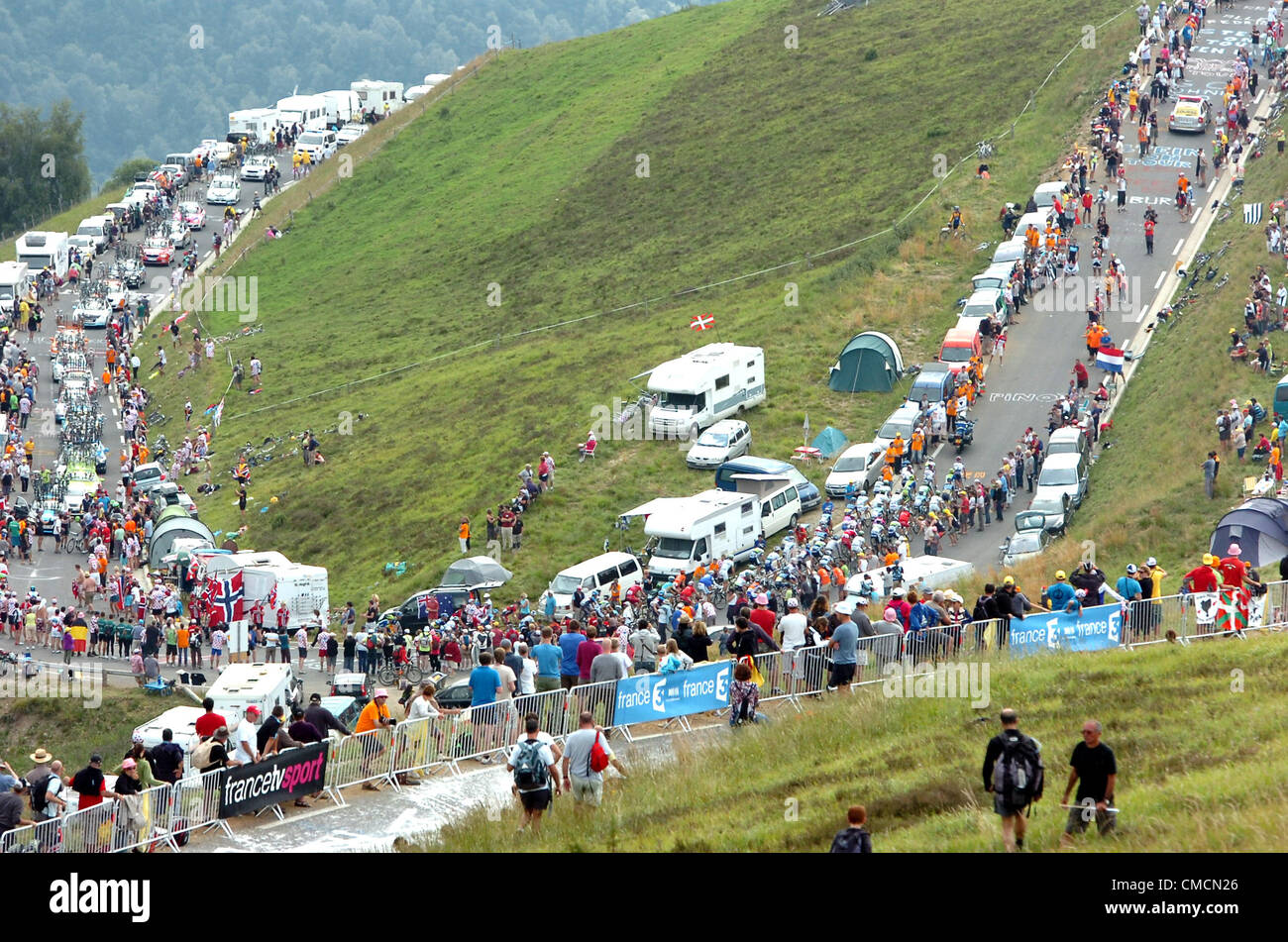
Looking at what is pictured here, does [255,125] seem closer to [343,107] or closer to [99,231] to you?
[343,107]

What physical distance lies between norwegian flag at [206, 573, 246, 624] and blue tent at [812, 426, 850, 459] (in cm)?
1809

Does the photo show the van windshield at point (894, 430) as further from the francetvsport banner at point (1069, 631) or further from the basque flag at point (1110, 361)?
the francetvsport banner at point (1069, 631)

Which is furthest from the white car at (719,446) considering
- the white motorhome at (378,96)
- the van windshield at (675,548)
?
the white motorhome at (378,96)

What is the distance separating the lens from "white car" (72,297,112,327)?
79.6m

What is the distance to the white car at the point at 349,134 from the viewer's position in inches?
4386

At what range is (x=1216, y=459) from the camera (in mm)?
42531

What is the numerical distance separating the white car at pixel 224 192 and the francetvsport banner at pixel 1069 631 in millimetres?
80111

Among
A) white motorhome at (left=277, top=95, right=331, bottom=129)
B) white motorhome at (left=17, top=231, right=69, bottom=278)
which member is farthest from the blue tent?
white motorhome at (left=277, top=95, right=331, bottom=129)

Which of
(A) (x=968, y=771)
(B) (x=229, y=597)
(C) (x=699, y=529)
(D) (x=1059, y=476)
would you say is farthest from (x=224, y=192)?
(A) (x=968, y=771)

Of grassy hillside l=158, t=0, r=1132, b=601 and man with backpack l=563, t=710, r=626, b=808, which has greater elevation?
grassy hillside l=158, t=0, r=1132, b=601

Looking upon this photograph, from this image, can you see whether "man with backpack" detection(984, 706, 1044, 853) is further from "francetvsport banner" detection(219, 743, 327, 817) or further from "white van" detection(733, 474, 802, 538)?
"white van" detection(733, 474, 802, 538)
